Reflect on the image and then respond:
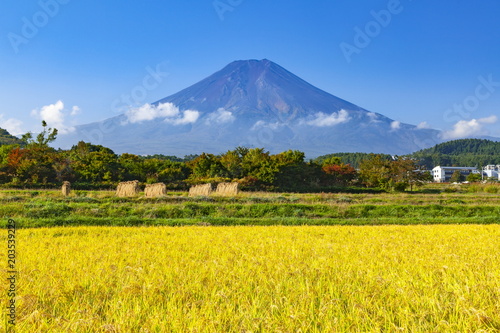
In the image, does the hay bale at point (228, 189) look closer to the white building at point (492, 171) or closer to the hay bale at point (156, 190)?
the hay bale at point (156, 190)

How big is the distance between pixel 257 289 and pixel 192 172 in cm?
4281

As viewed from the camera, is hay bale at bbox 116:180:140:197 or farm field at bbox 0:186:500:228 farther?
hay bale at bbox 116:180:140:197

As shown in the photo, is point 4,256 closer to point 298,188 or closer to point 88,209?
point 88,209

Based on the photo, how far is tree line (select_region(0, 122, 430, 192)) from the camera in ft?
128

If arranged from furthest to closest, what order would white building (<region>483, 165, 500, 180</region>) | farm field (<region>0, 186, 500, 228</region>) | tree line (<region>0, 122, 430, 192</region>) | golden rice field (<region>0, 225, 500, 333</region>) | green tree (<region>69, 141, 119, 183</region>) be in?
1. white building (<region>483, 165, 500, 180</region>)
2. green tree (<region>69, 141, 119, 183</region>)
3. tree line (<region>0, 122, 430, 192</region>)
4. farm field (<region>0, 186, 500, 228</region>)
5. golden rice field (<region>0, 225, 500, 333</region>)

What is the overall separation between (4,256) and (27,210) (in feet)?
43.4

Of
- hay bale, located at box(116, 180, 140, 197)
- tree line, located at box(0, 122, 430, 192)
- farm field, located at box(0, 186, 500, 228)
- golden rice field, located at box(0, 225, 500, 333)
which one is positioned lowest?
farm field, located at box(0, 186, 500, 228)

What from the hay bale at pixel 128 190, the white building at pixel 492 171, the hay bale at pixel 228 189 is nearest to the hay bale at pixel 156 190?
the hay bale at pixel 128 190

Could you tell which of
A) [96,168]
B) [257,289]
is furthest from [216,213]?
[96,168]

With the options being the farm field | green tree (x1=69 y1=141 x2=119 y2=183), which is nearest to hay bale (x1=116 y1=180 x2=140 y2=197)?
the farm field

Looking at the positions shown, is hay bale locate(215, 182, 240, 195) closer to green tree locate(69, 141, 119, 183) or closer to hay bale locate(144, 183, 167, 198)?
hay bale locate(144, 183, 167, 198)

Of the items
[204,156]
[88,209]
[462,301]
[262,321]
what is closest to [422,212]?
[88,209]

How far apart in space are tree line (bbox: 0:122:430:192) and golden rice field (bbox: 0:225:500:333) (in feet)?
105

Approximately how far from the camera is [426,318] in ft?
14.1
